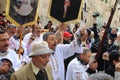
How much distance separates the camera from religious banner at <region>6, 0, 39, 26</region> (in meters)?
7.14

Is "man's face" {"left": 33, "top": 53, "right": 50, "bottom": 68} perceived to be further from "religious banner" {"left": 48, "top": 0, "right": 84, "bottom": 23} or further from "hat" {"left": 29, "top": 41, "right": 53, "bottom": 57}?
"religious banner" {"left": 48, "top": 0, "right": 84, "bottom": 23}

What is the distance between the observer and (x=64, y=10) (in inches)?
294

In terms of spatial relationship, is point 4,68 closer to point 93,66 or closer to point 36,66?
point 36,66

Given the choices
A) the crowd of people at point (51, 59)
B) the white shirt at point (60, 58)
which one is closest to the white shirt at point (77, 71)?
the crowd of people at point (51, 59)

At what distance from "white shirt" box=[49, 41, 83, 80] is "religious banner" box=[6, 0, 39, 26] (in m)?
1.03

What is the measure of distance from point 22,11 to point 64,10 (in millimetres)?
802

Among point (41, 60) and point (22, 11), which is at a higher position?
point (22, 11)

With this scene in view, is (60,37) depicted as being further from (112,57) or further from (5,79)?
(5,79)

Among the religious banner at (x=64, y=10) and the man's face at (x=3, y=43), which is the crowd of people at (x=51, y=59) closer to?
the man's face at (x=3, y=43)

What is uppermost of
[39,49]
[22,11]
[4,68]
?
[22,11]

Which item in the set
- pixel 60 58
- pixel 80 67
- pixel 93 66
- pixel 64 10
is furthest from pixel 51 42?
pixel 64 10

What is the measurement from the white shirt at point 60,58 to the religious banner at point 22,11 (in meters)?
1.03

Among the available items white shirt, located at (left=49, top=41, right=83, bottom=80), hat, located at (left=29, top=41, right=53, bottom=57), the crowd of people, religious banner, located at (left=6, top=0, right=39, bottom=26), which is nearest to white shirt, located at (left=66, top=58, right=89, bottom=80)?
the crowd of people

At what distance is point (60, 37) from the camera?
22.9 ft
